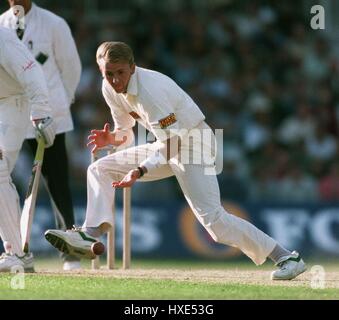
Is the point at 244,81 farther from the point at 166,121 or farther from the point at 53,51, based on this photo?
the point at 166,121

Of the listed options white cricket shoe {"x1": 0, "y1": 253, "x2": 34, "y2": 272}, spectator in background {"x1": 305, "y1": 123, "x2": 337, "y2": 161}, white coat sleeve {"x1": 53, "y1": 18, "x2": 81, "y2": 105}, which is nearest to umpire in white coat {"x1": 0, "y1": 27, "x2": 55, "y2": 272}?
white cricket shoe {"x1": 0, "y1": 253, "x2": 34, "y2": 272}

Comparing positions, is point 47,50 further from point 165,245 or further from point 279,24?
point 279,24

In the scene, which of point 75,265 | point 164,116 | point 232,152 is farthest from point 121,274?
point 232,152

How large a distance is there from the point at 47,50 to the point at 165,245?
4980 mm

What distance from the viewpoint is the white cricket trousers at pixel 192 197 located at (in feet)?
25.7

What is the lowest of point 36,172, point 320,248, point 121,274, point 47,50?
point 320,248

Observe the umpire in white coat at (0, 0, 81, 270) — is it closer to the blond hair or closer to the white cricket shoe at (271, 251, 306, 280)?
the blond hair

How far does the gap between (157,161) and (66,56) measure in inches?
85.8

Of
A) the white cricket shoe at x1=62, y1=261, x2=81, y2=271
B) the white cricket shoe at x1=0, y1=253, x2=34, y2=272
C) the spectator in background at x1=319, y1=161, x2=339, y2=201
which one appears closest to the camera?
the white cricket shoe at x1=0, y1=253, x2=34, y2=272

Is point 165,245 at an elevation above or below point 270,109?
below

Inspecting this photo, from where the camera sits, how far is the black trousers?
30.6ft

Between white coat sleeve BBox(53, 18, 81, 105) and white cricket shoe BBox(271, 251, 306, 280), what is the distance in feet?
8.54

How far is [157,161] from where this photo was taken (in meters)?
7.59
